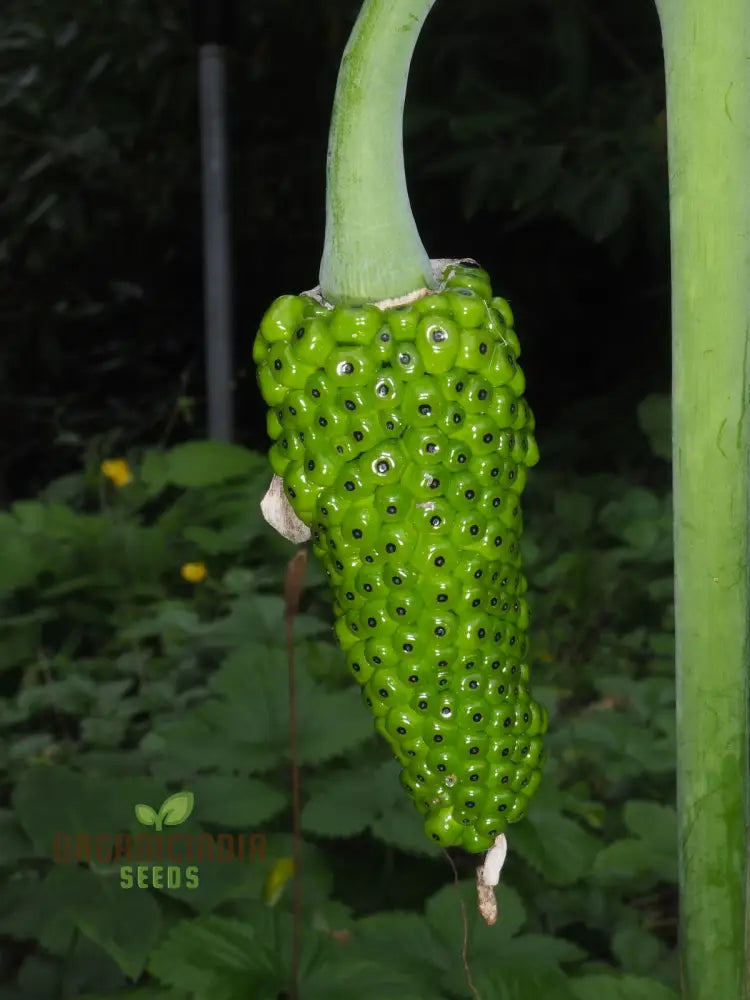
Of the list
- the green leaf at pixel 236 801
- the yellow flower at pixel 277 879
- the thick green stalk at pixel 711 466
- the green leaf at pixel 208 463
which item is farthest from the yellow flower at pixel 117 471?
the thick green stalk at pixel 711 466

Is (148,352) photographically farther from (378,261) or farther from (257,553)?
(378,261)

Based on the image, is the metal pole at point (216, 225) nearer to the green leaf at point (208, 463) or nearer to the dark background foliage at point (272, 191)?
the green leaf at point (208, 463)

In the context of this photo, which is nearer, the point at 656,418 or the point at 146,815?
the point at 146,815

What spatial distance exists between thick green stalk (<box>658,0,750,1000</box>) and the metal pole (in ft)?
6.07

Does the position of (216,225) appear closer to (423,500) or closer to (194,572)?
(194,572)

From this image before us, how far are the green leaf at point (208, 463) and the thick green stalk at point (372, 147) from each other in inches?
72.3

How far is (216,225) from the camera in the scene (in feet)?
7.45

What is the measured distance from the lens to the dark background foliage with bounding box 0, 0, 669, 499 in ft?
6.70

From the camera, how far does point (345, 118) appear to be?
0.45 m

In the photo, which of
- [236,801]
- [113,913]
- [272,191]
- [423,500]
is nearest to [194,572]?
[236,801]

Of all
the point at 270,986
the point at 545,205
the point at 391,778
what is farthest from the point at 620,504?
the point at 270,986

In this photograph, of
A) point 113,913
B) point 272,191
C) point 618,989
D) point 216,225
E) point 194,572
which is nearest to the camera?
point 618,989

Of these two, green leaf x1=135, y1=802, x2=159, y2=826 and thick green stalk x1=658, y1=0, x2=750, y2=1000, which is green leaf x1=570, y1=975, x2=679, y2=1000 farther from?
green leaf x1=135, y1=802, x2=159, y2=826

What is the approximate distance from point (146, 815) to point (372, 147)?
88 cm
